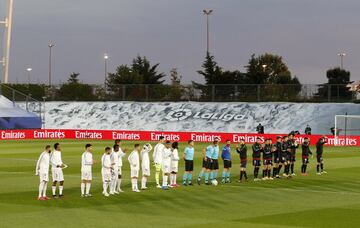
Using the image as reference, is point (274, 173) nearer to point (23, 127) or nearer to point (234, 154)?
point (234, 154)

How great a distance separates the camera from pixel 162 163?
118 ft

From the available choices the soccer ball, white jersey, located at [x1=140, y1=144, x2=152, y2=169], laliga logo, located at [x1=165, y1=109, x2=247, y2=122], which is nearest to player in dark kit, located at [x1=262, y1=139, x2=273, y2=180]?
the soccer ball

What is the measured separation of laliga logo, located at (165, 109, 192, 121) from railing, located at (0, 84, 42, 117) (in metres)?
16.0

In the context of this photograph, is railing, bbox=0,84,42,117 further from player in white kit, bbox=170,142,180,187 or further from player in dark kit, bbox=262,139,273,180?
player in white kit, bbox=170,142,180,187

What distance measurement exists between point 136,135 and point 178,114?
39.1 feet

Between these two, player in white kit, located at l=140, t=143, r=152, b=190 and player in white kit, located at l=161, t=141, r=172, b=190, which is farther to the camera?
player in white kit, located at l=161, t=141, r=172, b=190

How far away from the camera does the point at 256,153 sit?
132 ft

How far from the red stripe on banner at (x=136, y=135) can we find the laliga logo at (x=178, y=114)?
34.5 feet

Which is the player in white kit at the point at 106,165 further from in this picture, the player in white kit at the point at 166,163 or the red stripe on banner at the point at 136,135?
the red stripe on banner at the point at 136,135

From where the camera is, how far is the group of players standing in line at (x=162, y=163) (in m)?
31.8

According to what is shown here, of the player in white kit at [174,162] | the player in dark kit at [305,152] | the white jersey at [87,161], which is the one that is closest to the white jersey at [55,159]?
the white jersey at [87,161]

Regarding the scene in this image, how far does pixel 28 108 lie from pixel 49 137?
12560 millimetres

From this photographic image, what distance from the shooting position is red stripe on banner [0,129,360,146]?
74750 mm

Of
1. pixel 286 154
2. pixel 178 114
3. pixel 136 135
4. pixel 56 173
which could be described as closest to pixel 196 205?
pixel 56 173
